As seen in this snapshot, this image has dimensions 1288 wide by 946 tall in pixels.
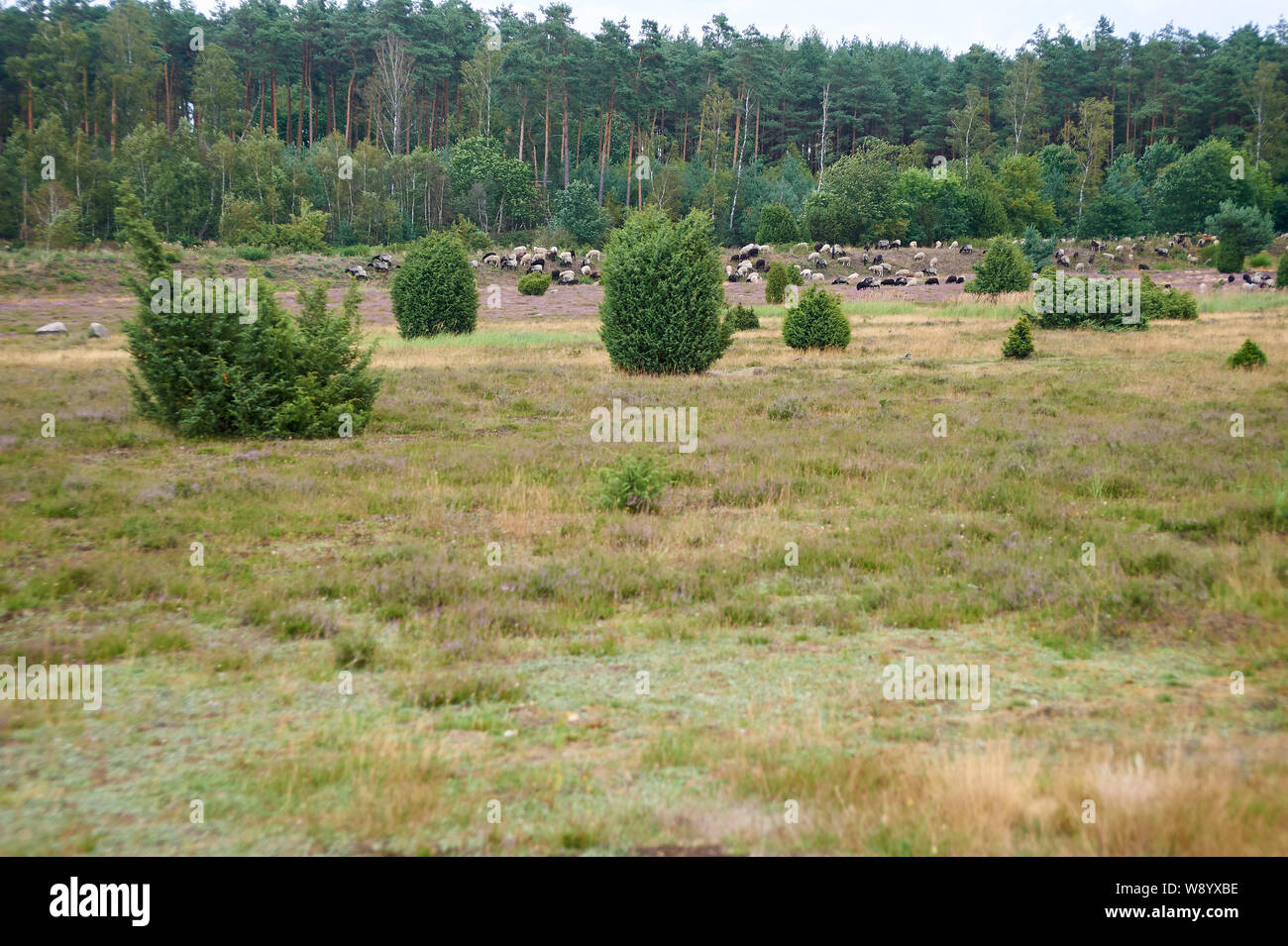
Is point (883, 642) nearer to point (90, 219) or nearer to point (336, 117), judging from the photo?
point (90, 219)

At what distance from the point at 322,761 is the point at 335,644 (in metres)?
2.13

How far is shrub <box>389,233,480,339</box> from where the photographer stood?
35188mm

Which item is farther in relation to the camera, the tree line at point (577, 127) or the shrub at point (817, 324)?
the tree line at point (577, 127)

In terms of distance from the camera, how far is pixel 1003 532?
403 inches

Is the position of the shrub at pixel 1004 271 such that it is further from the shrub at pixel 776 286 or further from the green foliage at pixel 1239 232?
the green foliage at pixel 1239 232

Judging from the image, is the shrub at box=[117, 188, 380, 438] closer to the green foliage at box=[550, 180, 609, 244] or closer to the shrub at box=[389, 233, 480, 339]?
the shrub at box=[389, 233, 480, 339]

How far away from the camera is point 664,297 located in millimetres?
Result: 24703

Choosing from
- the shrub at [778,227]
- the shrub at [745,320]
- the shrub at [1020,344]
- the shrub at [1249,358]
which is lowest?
the shrub at [1249,358]

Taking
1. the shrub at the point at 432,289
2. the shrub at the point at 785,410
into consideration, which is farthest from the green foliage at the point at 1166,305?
the shrub at the point at 432,289

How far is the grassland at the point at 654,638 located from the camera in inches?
166

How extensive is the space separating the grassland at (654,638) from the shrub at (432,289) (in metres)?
19.0

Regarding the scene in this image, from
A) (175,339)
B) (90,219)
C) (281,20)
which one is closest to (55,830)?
(175,339)

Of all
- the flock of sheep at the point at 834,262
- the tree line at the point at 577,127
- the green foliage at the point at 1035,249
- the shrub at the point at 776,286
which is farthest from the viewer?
the tree line at the point at 577,127

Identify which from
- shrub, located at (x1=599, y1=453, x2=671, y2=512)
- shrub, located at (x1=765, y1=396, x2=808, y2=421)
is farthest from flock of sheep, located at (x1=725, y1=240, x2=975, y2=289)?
shrub, located at (x1=599, y1=453, x2=671, y2=512)
